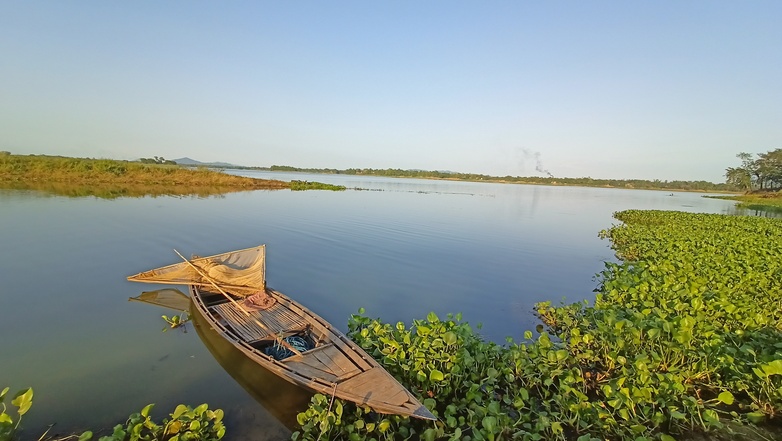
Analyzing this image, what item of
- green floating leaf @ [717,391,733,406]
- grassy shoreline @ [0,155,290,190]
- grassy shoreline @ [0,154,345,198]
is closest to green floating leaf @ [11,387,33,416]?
green floating leaf @ [717,391,733,406]

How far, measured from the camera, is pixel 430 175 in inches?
6206

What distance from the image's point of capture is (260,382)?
18.9ft

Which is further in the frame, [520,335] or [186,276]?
[186,276]

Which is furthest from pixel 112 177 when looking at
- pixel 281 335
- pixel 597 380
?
pixel 597 380

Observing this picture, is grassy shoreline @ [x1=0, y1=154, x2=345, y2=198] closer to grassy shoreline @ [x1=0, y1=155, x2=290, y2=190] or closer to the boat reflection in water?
grassy shoreline @ [x1=0, y1=155, x2=290, y2=190]

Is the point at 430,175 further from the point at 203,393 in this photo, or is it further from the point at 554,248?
the point at 203,393

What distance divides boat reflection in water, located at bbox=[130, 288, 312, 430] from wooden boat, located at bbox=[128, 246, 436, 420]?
0.44 metres

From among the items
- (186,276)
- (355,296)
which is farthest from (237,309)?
(355,296)

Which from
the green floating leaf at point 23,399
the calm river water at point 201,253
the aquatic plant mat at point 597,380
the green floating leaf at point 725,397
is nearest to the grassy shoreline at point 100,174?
the calm river water at point 201,253

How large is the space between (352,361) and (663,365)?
4.55m

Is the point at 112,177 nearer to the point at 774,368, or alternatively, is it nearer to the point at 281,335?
the point at 281,335

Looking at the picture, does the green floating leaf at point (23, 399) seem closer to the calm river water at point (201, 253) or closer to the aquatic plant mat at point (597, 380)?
the calm river water at point (201, 253)

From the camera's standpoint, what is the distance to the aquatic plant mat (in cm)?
405

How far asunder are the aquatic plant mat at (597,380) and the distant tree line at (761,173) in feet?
263
